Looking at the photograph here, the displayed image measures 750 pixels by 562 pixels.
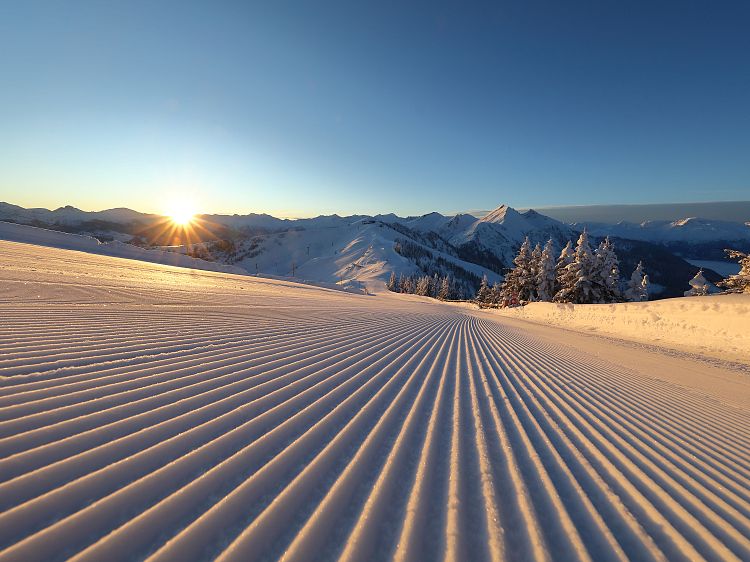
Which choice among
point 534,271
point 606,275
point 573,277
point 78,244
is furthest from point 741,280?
point 78,244

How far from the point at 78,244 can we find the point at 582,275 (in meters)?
43.0

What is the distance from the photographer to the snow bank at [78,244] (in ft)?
83.6

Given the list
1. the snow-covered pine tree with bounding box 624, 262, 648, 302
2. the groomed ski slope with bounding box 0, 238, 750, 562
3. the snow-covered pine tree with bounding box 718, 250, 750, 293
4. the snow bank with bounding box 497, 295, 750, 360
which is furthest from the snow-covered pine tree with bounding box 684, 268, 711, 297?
the groomed ski slope with bounding box 0, 238, 750, 562

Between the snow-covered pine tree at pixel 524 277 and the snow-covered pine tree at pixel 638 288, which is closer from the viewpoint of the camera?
the snow-covered pine tree at pixel 638 288

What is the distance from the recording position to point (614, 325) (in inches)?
615

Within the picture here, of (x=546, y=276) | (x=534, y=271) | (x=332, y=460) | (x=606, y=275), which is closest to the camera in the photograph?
(x=332, y=460)

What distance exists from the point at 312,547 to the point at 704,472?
3.50 m

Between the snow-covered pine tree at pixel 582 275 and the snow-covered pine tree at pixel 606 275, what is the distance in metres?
0.46

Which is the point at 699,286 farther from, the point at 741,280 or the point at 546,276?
the point at 741,280

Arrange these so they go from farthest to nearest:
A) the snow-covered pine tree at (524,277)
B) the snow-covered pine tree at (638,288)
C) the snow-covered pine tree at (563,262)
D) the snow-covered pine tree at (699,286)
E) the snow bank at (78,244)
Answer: the snow-covered pine tree at (524,277)
the snow-covered pine tree at (638,288)
the snow-covered pine tree at (563,262)
the snow-covered pine tree at (699,286)
the snow bank at (78,244)

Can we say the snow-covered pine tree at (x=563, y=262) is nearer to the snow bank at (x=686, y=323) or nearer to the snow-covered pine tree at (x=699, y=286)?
the snow-covered pine tree at (x=699, y=286)

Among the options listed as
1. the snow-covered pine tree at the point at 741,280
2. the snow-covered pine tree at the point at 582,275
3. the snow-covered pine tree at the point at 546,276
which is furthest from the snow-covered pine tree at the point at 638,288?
the snow-covered pine tree at the point at 741,280

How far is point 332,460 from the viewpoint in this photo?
2525 mm

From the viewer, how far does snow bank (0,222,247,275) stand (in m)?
25.5
